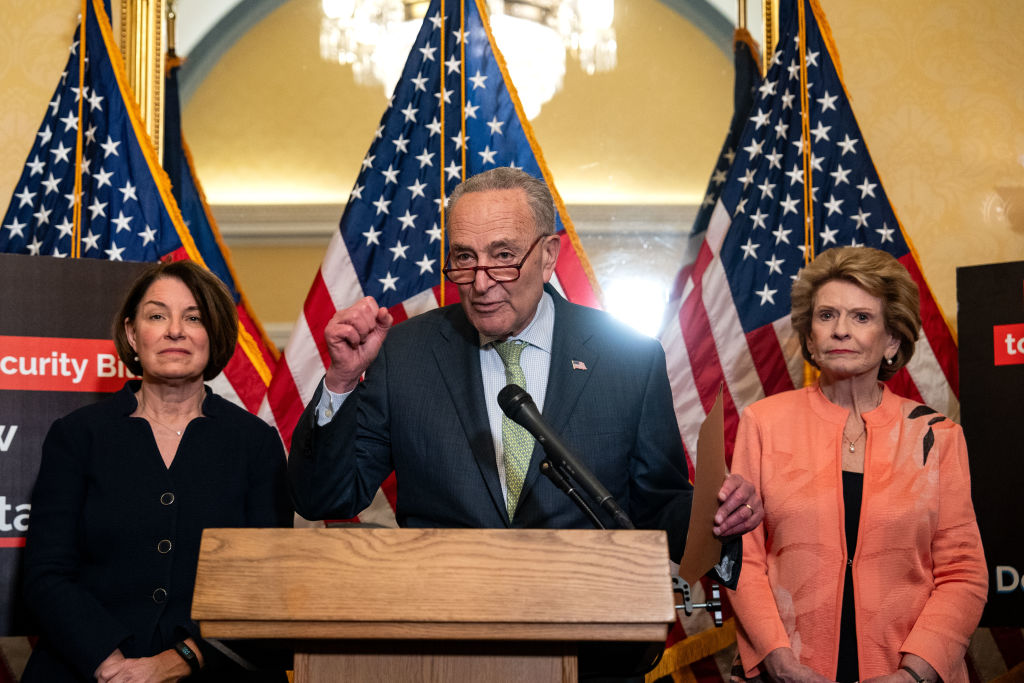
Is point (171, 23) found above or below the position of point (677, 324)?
above

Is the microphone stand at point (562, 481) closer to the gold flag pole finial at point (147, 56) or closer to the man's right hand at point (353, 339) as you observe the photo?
the man's right hand at point (353, 339)

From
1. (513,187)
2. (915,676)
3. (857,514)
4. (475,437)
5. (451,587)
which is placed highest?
(513,187)

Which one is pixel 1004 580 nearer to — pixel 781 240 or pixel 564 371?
pixel 781 240

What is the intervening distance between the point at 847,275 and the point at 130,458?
73.1 inches

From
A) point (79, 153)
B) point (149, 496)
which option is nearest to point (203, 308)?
point (149, 496)

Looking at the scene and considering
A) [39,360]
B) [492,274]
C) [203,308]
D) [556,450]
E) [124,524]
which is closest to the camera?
[556,450]

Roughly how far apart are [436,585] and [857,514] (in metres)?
1.53

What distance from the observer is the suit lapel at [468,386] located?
6.61 feet

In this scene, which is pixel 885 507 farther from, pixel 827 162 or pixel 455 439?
pixel 827 162

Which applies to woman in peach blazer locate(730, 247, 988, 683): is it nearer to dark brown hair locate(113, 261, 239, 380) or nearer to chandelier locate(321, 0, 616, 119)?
dark brown hair locate(113, 261, 239, 380)

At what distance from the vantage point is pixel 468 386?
83.5 inches

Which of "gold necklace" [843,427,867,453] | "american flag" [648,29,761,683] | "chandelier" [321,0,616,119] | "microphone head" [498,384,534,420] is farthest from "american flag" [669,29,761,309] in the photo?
"microphone head" [498,384,534,420]

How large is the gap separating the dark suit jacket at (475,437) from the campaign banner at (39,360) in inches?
44.6

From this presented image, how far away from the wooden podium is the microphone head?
0.28m
